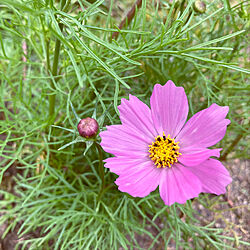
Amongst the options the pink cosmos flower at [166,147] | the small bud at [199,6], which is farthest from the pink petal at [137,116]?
the small bud at [199,6]

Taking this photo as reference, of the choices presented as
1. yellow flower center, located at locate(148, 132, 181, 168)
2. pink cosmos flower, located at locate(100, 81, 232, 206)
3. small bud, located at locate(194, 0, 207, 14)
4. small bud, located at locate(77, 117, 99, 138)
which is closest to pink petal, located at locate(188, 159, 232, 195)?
pink cosmos flower, located at locate(100, 81, 232, 206)

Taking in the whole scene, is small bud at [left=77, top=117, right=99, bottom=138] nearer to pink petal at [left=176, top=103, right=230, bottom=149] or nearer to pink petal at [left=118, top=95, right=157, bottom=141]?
pink petal at [left=118, top=95, right=157, bottom=141]

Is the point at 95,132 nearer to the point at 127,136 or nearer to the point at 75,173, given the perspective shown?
the point at 127,136

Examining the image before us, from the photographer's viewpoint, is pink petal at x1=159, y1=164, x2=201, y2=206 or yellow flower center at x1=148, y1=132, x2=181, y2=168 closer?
pink petal at x1=159, y1=164, x2=201, y2=206

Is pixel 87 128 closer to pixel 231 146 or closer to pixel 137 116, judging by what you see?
pixel 137 116

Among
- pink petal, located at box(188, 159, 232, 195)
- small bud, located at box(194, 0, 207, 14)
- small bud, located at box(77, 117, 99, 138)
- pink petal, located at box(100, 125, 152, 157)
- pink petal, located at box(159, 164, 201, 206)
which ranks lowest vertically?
pink petal, located at box(159, 164, 201, 206)

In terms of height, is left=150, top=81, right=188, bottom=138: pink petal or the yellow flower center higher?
left=150, top=81, right=188, bottom=138: pink petal

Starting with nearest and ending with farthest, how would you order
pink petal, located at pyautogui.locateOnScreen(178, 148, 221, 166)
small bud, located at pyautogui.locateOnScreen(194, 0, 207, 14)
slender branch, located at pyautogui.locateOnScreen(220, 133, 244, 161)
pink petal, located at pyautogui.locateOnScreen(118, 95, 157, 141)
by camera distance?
1. pink petal, located at pyautogui.locateOnScreen(178, 148, 221, 166)
2. pink petal, located at pyautogui.locateOnScreen(118, 95, 157, 141)
3. small bud, located at pyautogui.locateOnScreen(194, 0, 207, 14)
4. slender branch, located at pyautogui.locateOnScreen(220, 133, 244, 161)

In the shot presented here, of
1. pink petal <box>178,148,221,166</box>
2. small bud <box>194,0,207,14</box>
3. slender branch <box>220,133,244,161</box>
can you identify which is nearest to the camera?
pink petal <box>178,148,221,166</box>
